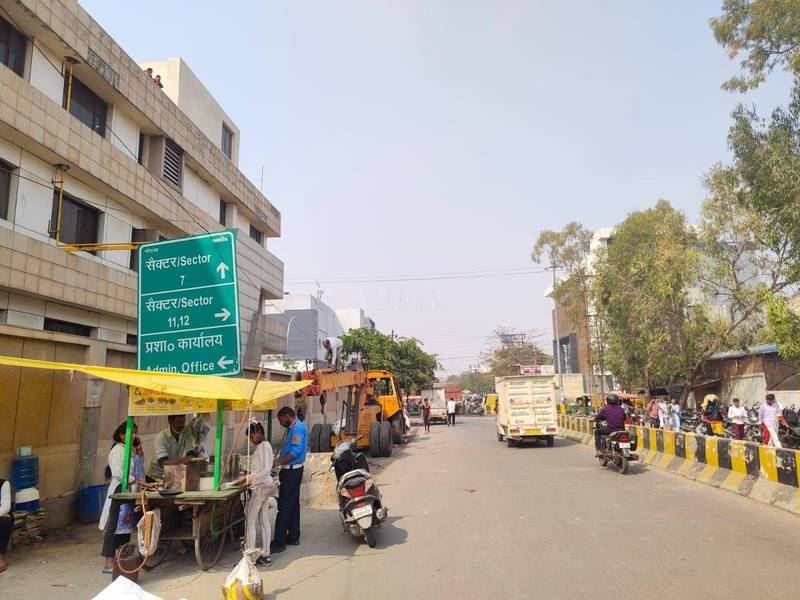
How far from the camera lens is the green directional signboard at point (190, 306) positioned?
8.09 meters

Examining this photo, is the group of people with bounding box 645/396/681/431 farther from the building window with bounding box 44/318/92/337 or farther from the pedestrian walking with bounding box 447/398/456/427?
the building window with bounding box 44/318/92/337

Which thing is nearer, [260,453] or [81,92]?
[260,453]

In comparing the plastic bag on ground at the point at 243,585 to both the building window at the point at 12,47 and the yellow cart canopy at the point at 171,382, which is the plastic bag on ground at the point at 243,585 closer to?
the yellow cart canopy at the point at 171,382

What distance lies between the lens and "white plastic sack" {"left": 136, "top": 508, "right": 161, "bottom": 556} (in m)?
5.98

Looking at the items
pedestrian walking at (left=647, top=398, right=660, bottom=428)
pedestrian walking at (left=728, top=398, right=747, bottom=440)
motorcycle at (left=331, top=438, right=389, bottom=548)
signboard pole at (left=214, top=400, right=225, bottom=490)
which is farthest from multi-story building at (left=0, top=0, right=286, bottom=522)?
pedestrian walking at (left=647, top=398, right=660, bottom=428)

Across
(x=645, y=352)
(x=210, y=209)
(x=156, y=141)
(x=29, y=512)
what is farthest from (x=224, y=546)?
(x=645, y=352)

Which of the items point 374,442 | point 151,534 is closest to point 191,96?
point 374,442

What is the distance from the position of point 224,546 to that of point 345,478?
178 cm

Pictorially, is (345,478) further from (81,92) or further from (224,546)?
(81,92)

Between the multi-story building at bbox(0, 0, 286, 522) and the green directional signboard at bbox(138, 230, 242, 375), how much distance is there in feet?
6.27

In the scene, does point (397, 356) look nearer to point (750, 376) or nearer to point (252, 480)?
point (750, 376)

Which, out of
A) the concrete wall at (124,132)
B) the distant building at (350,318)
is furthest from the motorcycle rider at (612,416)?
the distant building at (350,318)

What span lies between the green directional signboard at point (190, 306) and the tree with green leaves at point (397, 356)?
33074 mm

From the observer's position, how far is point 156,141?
18344mm
